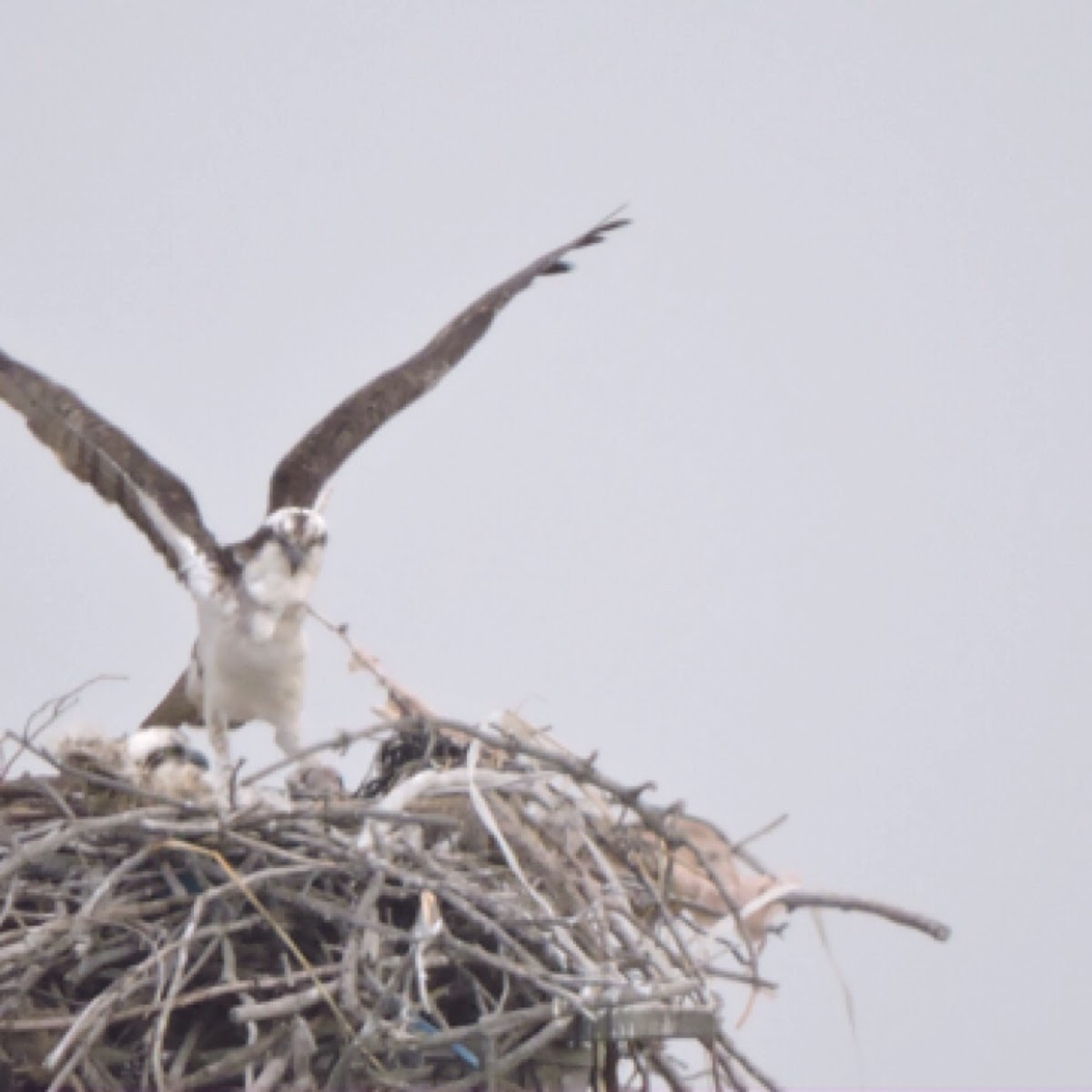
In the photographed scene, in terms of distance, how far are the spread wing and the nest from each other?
127cm

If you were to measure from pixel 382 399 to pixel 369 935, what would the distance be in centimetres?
233

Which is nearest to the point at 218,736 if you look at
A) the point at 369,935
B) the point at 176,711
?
the point at 176,711

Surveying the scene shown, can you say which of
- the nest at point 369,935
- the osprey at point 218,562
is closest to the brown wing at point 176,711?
the osprey at point 218,562

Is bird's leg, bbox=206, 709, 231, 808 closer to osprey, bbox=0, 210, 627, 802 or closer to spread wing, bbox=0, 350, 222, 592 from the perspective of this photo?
osprey, bbox=0, 210, 627, 802

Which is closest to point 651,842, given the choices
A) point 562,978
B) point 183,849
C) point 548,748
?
point 548,748

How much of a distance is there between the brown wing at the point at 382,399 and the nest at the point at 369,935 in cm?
153

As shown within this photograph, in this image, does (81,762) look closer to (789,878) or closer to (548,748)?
(548,748)

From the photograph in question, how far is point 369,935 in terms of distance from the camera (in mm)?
5445

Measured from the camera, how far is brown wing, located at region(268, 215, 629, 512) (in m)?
7.34

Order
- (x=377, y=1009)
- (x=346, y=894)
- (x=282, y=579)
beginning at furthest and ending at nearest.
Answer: (x=282, y=579) < (x=346, y=894) < (x=377, y=1009)

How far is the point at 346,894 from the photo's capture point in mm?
5652

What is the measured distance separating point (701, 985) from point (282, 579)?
1.89 m

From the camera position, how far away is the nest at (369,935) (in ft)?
17.4

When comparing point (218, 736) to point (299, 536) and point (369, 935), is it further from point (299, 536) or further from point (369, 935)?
point (369, 935)
